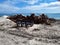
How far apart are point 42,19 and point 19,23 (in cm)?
257

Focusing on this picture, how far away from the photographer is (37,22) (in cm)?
1285

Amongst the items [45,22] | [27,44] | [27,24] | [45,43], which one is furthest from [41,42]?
[45,22]

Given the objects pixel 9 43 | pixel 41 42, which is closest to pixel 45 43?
pixel 41 42

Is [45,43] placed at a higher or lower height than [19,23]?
lower

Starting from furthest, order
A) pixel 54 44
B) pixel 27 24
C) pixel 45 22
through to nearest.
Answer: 1. pixel 45 22
2. pixel 27 24
3. pixel 54 44

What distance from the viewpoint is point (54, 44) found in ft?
22.0

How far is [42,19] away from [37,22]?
59cm

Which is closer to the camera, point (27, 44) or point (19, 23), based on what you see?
point (27, 44)

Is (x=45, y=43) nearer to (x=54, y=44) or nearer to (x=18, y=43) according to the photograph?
(x=54, y=44)

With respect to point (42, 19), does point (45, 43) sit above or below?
below

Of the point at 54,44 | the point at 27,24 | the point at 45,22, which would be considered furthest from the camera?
the point at 45,22

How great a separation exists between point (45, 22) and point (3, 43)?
647 centimetres

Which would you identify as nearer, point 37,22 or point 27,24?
point 27,24

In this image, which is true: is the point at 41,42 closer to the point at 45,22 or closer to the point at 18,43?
the point at 18,43
